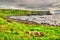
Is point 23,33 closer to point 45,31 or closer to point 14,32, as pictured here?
point 14,32

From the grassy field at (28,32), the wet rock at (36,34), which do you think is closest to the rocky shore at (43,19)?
the grassy field at (28,32)

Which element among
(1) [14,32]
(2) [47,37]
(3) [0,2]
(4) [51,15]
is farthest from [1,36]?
(3) [0,2]

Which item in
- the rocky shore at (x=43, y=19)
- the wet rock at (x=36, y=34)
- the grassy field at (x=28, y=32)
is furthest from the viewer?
the rocky shore at (x=43, y=19)

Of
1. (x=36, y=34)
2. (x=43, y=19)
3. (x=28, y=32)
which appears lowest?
(x=36, y=34)

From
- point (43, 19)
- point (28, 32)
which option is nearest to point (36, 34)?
point (28, 32)

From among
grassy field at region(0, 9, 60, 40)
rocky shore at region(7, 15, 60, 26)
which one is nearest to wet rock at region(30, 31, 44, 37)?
grassy field at region(0, 9, 60, 40)

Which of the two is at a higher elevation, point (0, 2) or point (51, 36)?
point (0, 2)

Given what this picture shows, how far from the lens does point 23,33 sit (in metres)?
13.5

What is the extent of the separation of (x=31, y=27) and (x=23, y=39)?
9.97 ft

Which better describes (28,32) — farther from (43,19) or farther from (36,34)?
(43,19)

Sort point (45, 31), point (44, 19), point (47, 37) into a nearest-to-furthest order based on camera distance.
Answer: point (47, 37) < point (45, 31) < point (44, 19)

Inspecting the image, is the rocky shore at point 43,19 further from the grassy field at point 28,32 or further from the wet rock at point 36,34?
the wet rock at point 36,34

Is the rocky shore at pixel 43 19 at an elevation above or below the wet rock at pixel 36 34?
above

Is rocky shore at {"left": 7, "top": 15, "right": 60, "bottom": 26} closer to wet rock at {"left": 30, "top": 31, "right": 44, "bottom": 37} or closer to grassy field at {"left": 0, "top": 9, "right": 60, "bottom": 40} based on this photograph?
grassy field at {"left": 0, "top": 9, "right": 60, "bottom": 40}
